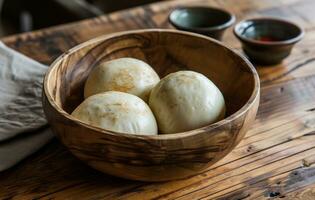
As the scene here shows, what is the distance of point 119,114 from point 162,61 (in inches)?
8.6

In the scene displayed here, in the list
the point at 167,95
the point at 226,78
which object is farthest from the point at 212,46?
the point at 167,95

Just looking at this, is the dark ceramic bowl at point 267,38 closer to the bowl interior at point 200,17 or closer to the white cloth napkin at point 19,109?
the bowl interior at point 200,17

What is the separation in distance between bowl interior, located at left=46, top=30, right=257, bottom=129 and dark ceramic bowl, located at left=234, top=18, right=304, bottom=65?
18 cm

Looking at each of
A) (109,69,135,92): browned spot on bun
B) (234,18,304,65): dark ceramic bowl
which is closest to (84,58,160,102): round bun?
(109,69,135,92): browned spot on bun

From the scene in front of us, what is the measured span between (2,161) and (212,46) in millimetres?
317

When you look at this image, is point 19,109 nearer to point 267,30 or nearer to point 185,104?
point 185,104

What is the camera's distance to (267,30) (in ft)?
3.07

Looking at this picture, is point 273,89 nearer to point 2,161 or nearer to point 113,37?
point 113,37

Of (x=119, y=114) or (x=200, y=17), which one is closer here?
(x=119, y=114)

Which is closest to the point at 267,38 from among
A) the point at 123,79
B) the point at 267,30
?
the point at 267,30

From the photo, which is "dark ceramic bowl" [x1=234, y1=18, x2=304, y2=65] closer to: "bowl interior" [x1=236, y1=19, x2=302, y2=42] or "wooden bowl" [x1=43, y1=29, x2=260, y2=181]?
"bowl interior" [x1=236, y1=19, x2=302, y2=42]

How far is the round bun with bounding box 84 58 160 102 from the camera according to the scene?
642 mm

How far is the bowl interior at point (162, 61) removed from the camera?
26.2 inches

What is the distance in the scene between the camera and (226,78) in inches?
27.6
